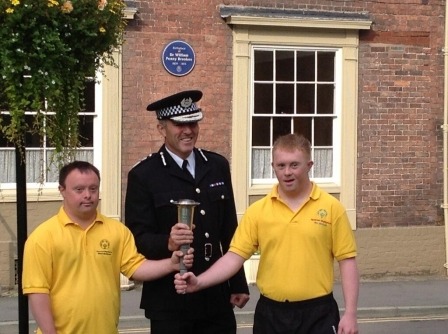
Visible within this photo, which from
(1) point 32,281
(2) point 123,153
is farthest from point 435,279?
(1) point 32,281

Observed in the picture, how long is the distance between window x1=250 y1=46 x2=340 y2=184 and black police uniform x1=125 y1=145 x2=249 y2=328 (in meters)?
7.98

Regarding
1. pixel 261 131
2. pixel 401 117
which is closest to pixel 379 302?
pixel 261 131

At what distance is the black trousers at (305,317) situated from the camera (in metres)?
5.38

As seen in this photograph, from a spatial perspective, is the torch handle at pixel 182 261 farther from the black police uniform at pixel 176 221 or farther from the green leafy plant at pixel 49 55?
the green leafy plant at pixel 49 55

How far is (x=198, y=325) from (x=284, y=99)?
8568 millimetres

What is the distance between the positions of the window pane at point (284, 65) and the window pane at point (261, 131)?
24.6 inches

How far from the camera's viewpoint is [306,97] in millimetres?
14258

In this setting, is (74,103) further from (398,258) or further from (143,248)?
(398,258)

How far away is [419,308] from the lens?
12.2 meters

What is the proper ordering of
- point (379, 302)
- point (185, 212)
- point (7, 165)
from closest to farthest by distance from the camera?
point (185, 212) < point (379, 302) < point (7, 165)

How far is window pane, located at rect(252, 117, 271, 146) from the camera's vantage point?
14008mm

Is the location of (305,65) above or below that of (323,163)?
above

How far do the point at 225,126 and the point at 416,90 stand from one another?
2.98 metres

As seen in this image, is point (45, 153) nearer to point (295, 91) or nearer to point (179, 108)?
point (295, 91)
